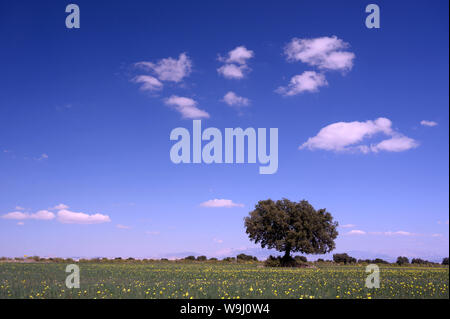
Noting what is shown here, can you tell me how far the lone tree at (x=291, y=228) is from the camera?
6512cm

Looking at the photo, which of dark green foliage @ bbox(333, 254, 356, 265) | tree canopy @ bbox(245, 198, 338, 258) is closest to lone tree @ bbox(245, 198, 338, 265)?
tree canopy @ bbox(245, 198, 338, 258)

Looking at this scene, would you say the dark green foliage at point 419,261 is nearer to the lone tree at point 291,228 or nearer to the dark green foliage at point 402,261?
the dark green foliage at point 402,261

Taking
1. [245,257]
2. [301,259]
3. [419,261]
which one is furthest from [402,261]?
[245,257]

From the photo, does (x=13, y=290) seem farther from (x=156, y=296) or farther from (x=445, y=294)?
(x=445, y=294)

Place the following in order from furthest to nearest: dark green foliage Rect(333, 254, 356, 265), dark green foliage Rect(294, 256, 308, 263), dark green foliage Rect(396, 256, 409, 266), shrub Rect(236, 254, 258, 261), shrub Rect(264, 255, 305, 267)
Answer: shrub Rect(236, 254, 258, 261), dark green foliage Rect(333, 254, 356, 265), dark green foliage Rect(396, 256, 409, 266), dark green foliage Rect(294, 256, 308, 263), shrub Rect(264, 255, 305, 267)

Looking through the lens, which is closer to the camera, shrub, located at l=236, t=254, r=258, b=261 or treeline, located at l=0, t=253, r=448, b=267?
treeline, located at l=0, t=253, r=448, b=267

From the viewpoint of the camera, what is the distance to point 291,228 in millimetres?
66500

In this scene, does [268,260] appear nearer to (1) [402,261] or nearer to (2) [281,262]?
(2) [281,262]

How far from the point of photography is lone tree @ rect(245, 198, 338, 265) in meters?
65.1

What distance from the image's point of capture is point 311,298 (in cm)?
1756

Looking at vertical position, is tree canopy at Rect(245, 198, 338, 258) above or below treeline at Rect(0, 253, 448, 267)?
above

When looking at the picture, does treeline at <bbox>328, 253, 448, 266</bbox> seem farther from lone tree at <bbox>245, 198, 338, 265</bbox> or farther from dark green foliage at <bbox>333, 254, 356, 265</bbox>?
lone tree at <bbox>245, 198, 338, 265</bbox>
